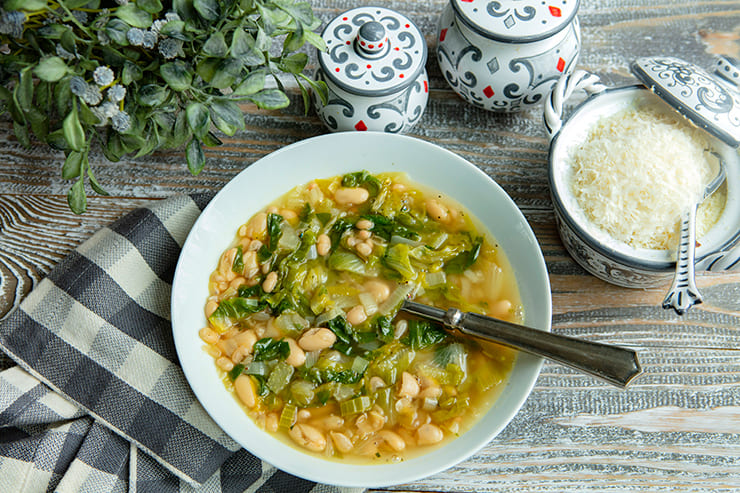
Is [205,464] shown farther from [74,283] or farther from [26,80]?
[26,80]

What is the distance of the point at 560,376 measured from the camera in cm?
225

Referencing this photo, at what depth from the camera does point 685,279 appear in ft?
6.34

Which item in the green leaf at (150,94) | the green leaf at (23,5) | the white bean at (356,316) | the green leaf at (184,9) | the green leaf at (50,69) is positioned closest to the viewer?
the green leaf at (23,5)

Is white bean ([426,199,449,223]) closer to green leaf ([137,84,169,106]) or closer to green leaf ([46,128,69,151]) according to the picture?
green leaf ([137,84,169,106])

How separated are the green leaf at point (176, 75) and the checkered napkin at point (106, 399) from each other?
2.54ft

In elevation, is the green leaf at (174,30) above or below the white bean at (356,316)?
above

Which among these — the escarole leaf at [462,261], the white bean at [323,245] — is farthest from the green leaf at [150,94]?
the escarole leaf at [462,261]

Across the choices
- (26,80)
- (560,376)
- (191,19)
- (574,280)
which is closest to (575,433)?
(560,376)

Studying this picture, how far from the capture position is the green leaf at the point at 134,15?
5.00ft

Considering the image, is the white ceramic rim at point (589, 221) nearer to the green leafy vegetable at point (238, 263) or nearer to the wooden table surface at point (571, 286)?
the wooden table surface at point (571, 286)

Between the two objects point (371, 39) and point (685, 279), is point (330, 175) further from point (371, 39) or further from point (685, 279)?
point (685, 279)

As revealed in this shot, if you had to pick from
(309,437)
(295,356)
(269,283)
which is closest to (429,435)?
(309,437)

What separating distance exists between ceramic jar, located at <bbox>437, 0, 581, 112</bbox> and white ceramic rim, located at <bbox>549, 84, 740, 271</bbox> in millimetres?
224

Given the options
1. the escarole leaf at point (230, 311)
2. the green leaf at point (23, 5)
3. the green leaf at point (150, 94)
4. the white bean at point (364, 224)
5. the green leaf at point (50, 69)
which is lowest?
the escarole leaf at point (230, 311)
